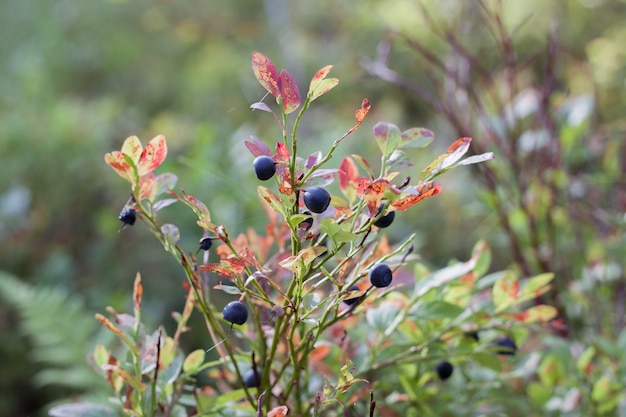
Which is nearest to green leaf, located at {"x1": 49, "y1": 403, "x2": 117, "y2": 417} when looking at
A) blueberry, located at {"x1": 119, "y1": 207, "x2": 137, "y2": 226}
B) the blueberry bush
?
the blueberry bush

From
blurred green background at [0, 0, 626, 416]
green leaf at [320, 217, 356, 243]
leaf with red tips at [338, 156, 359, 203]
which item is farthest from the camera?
blurred green background at [0, 0, 626, 416]

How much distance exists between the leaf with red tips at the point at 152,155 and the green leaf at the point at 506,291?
0.31 metres

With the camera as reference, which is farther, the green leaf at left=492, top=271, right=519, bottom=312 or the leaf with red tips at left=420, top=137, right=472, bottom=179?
the green leaf at left=492, top=271, right=519, bottom=312

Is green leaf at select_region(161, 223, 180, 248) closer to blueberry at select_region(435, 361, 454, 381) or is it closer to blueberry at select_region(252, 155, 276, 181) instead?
blueberry at select_region(252, 155, 276, 181)

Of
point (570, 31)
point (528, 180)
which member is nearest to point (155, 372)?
point (528, 180)

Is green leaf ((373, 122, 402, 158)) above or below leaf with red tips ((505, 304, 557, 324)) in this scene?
above

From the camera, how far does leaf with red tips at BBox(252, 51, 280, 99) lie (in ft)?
1.37

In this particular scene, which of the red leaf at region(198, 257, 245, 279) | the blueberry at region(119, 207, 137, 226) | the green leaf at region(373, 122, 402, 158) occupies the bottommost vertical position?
the red leaf at region(198, 257, 245, 279)

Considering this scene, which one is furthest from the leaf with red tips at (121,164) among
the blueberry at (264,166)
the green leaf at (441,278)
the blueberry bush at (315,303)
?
the green leaf at (441,278)

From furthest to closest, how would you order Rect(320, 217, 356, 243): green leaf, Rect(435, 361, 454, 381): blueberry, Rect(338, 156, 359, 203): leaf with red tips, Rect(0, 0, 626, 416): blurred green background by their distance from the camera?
Rect(0, 0, 626, 416): blurred green background < Rect(435, 361, 454, 381): blueberry < Rect(338, 156, 359, 203): leaf with red tips < Rect(320, 217, 356, 243): green leaf

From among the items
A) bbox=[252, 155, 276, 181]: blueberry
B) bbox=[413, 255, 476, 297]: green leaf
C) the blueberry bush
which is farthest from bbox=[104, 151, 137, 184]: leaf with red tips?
bbox=[413, 255, 476, 297]: green leaf

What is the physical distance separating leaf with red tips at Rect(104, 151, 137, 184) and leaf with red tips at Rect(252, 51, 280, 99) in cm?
11

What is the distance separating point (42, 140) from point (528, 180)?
125cm

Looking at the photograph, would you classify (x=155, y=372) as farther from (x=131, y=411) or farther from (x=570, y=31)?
(x=570, y=31)
